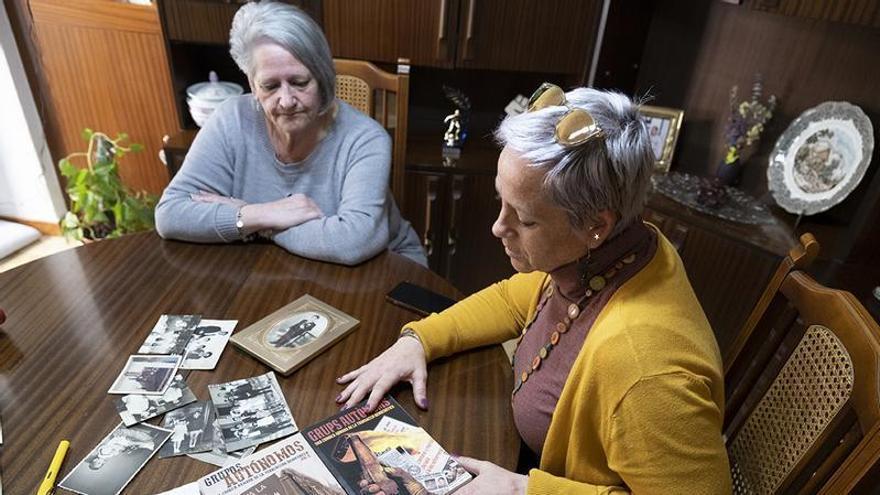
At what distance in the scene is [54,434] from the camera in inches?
33.2

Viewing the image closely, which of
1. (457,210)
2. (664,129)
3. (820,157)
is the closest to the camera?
(820,157)

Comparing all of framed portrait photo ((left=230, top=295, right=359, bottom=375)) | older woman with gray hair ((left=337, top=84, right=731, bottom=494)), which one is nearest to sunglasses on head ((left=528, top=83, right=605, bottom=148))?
older woman with gray hair ((left=337, top=84, right=731, bottom=494))

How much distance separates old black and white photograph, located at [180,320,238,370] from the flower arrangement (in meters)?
1.86

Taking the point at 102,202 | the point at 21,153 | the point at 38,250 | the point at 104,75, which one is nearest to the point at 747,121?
the point at 102,202

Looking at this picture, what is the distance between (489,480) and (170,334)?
0.69m

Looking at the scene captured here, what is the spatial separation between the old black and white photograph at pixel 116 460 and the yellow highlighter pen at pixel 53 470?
14 mm

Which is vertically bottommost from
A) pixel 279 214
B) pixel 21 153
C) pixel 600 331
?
pixel 21 153

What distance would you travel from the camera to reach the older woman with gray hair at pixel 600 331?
746 millimetres

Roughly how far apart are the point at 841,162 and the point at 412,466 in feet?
5.70

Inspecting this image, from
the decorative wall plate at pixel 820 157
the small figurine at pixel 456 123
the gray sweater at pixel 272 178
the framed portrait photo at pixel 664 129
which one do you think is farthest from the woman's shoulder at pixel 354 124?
the decorative wall plate at pixel 820 157

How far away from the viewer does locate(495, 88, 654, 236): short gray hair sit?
778 millimetres

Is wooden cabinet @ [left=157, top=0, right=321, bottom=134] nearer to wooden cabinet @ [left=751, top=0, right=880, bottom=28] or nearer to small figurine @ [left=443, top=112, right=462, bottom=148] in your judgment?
small figurine @ [left=443, top=112, right=462, bottom=148]

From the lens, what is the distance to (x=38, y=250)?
279 centimetres

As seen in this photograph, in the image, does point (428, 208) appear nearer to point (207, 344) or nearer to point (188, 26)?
point (188, 26)
